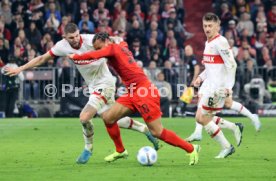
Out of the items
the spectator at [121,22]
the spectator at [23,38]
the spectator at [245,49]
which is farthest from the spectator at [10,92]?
the spectator at [245,49]

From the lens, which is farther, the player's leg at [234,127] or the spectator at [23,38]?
the spectator at [23,38]

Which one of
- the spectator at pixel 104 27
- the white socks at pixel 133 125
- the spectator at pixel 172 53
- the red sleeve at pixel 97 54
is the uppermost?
the red sleeve at pixel 97 54

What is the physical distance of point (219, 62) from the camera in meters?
14.1

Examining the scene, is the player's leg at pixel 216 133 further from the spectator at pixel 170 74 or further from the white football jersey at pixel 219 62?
the spectator at pixel 170 74

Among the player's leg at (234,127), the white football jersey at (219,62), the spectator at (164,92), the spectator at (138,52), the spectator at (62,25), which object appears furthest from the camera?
the spectator at (62,25)

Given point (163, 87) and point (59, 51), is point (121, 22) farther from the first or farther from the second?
point (59, 51)

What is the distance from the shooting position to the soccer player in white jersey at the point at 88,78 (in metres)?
13.6

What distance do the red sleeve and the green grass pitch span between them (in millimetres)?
1588

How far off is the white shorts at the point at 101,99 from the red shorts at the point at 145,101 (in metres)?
0.86

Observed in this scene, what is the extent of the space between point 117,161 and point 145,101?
141cm

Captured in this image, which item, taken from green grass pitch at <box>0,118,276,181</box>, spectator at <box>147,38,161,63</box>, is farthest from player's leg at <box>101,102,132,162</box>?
spectator at <box>147,38,161,63</box>

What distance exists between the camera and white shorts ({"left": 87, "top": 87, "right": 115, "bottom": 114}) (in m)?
13.9

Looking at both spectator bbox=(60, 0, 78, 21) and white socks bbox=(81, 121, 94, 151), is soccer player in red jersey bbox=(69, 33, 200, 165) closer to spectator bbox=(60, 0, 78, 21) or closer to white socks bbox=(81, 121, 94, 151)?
white socks bbox=(81, 121, 94, 151)

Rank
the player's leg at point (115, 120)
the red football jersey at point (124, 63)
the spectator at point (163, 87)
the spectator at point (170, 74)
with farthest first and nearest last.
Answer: the spectator at point (170, 74) → the spectator at point (163, 87) → the player's leg at point (115, 120) → the red football jersey at point (124, 63)
